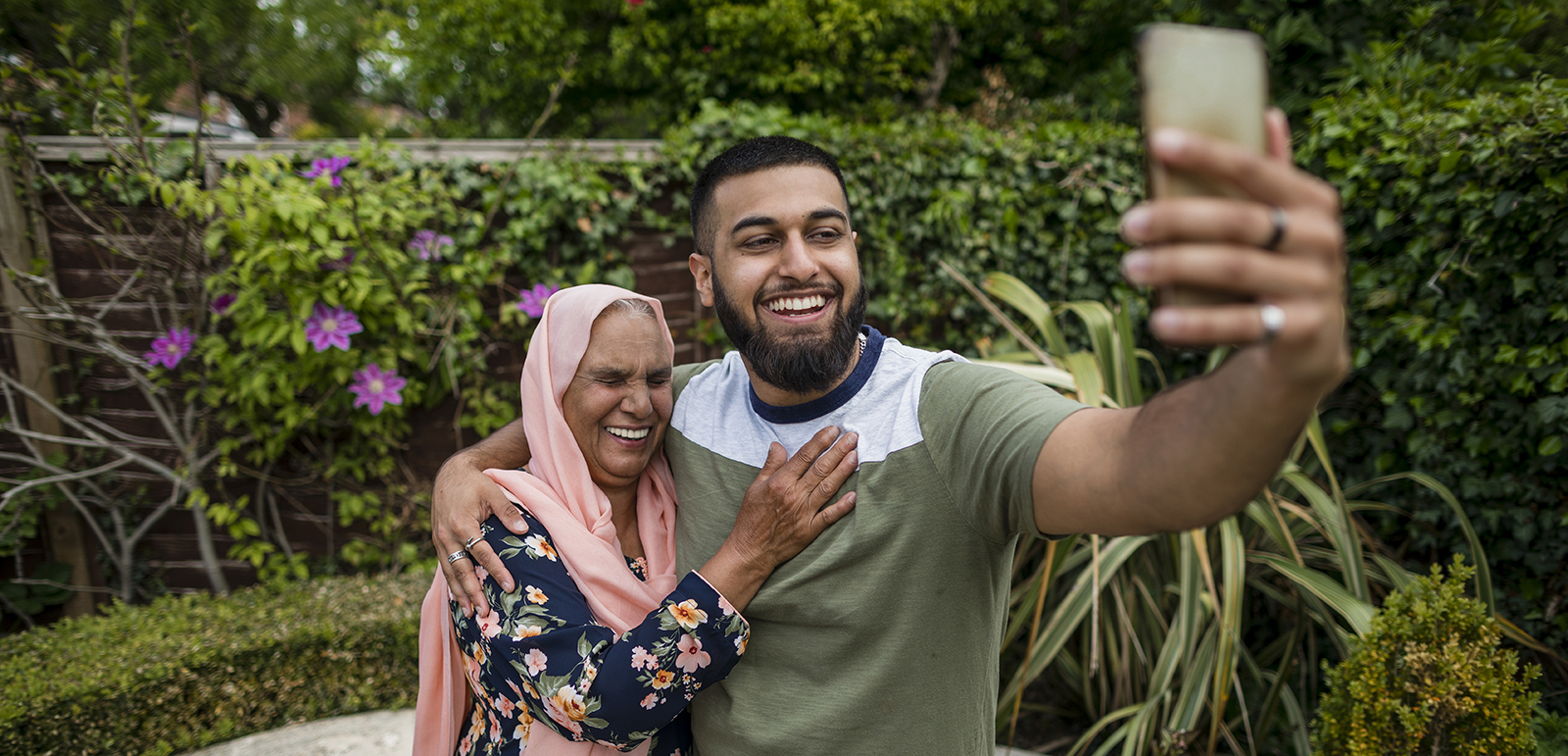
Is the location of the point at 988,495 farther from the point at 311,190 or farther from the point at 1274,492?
the point at 311,190

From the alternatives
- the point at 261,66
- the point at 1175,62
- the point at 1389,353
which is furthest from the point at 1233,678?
the point at 261,66

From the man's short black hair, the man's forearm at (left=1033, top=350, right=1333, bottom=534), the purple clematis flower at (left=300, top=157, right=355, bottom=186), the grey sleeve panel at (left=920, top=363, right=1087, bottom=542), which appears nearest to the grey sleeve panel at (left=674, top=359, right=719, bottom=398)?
the man's short black hair

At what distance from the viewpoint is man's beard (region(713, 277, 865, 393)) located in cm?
149

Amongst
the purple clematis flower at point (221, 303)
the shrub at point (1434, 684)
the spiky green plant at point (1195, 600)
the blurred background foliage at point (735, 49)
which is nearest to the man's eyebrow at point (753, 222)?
the spiky green plant at point (1195, 600)

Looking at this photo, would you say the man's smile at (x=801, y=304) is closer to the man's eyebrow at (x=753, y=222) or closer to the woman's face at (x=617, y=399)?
the man's eyebrow at (x=753, y=222)

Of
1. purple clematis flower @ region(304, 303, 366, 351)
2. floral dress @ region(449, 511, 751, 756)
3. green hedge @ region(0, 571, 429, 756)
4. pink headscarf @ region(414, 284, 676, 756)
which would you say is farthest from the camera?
purple clematis flower @ region(304, 303, 366, 351)

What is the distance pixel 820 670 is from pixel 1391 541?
2.94 m

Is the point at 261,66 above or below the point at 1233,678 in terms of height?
above

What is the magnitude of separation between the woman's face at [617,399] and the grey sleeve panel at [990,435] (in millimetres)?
689

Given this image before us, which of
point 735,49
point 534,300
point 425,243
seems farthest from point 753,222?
point 735,49

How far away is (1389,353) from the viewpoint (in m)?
2.90

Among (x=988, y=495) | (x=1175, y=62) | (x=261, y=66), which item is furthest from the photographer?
(x=261, y=66)

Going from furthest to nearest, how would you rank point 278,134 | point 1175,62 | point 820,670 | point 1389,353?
point 278,134 < point 1389,353 < point 820,670 < point 1175,62

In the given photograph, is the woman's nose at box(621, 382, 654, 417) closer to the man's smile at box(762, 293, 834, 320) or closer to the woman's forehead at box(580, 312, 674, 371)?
the woman's forehead at box(580, 312, 674, 371)
